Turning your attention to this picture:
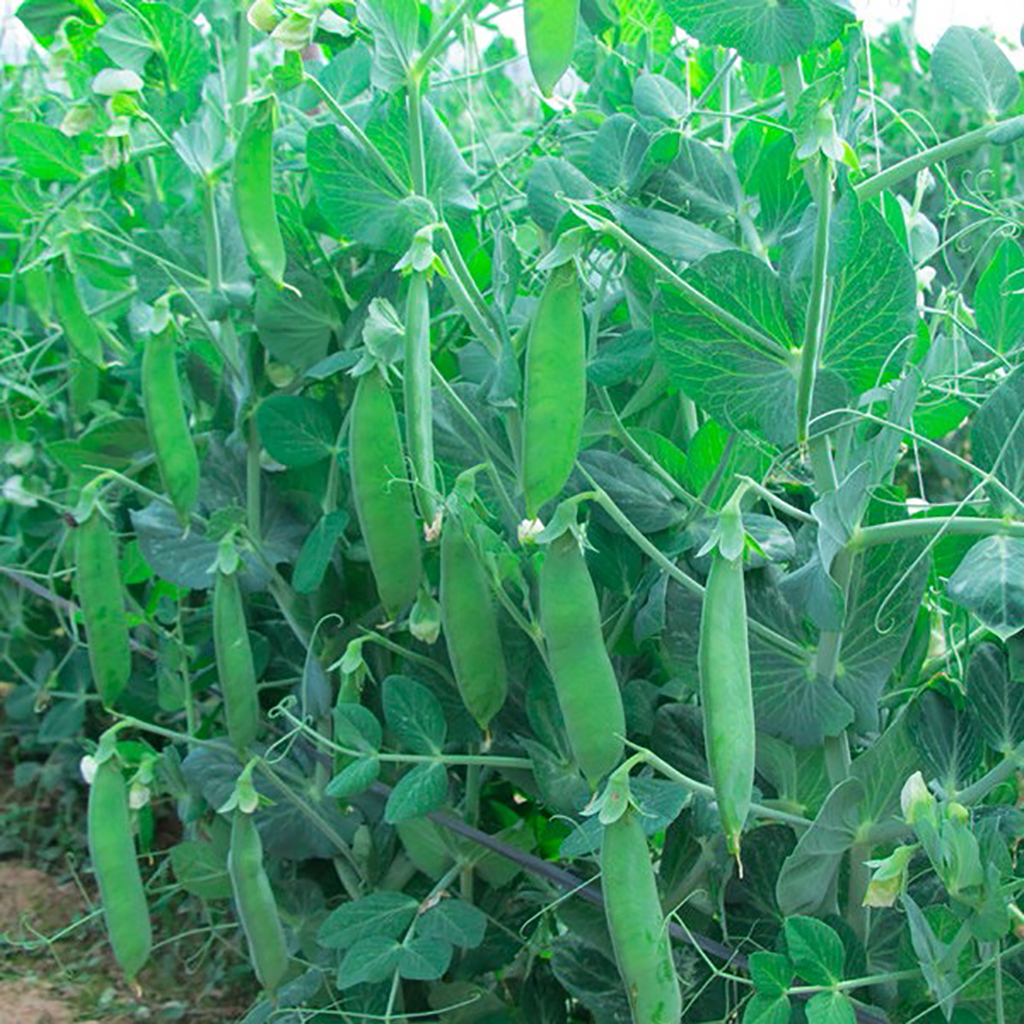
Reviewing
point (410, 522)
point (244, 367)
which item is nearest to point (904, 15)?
point (244, 367)

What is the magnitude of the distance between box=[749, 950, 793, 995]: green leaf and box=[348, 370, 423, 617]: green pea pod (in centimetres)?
44

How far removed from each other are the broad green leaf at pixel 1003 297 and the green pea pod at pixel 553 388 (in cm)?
37

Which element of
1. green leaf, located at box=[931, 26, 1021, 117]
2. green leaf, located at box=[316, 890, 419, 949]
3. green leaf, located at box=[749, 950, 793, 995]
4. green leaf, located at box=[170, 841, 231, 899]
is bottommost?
green leaf, located at box=[170, 841, 231, 899]

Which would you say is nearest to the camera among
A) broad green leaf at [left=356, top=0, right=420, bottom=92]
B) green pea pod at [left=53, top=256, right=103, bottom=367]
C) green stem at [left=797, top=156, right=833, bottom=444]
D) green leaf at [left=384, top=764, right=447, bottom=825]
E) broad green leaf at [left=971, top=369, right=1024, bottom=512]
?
green stem at [left=797, top=156, right=833, bottom=444]

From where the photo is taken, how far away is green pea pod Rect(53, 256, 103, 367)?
1507mm

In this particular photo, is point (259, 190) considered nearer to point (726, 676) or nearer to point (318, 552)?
point (318, 552)

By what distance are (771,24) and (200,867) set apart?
106 centimetres

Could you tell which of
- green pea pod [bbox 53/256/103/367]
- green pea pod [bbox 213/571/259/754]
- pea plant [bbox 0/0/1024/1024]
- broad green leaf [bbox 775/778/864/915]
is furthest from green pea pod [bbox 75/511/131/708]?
broad green leaf [bbox 775/778/864/915]

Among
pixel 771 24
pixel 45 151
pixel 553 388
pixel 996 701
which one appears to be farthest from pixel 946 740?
pixel 45 151

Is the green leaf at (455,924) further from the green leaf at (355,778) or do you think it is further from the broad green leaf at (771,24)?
the broad green leaf at (771,24)

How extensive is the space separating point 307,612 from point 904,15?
6.25ft

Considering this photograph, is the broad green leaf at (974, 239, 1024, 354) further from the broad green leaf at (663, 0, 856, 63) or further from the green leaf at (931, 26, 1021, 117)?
the broad green leaf at (663, 0, 856, 63)

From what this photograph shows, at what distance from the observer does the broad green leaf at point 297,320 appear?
55.8 inches

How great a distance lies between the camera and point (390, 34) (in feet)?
3.73
